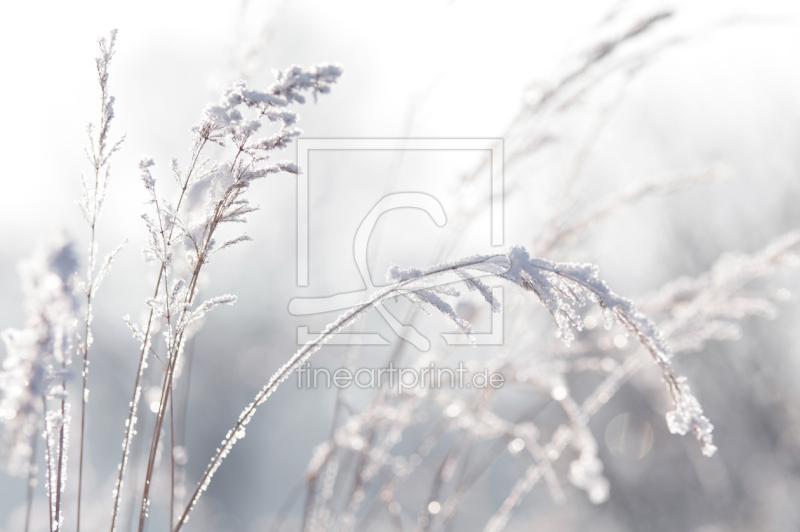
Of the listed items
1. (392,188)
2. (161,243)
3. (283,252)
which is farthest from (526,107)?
(283,252)

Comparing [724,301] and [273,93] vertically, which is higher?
[273,93]

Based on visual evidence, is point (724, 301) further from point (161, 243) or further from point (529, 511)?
point (529, 511)

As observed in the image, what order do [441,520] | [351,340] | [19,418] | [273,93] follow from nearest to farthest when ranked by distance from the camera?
[273,93] < [19,418] < [441,520] < [351,340]

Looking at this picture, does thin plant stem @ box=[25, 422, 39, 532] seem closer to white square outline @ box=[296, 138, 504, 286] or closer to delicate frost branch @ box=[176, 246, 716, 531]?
delicate frost branch @ box=[176, 246, 716, 531]

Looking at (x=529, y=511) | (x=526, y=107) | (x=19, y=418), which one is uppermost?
(x=526, y=107)

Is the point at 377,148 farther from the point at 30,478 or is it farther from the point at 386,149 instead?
the point at 30,478

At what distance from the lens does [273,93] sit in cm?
61

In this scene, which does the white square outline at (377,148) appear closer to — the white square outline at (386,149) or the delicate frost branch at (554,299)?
the white square outline at (386,149)

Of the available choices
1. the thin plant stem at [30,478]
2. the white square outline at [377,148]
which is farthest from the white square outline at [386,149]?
the thin plant stem at [30,478]

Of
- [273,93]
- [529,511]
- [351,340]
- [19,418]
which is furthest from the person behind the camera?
[529,511]

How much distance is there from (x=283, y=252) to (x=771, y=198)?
8.78 meters

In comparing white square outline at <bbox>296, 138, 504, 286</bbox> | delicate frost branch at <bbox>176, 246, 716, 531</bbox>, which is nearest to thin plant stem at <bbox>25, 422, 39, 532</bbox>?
delicate frost branch at <bbox>176, 246, 716, 531</bbox>

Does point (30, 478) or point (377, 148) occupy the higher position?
point (377, 148)

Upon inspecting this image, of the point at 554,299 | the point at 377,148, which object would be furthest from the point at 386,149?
the point at 554,299
